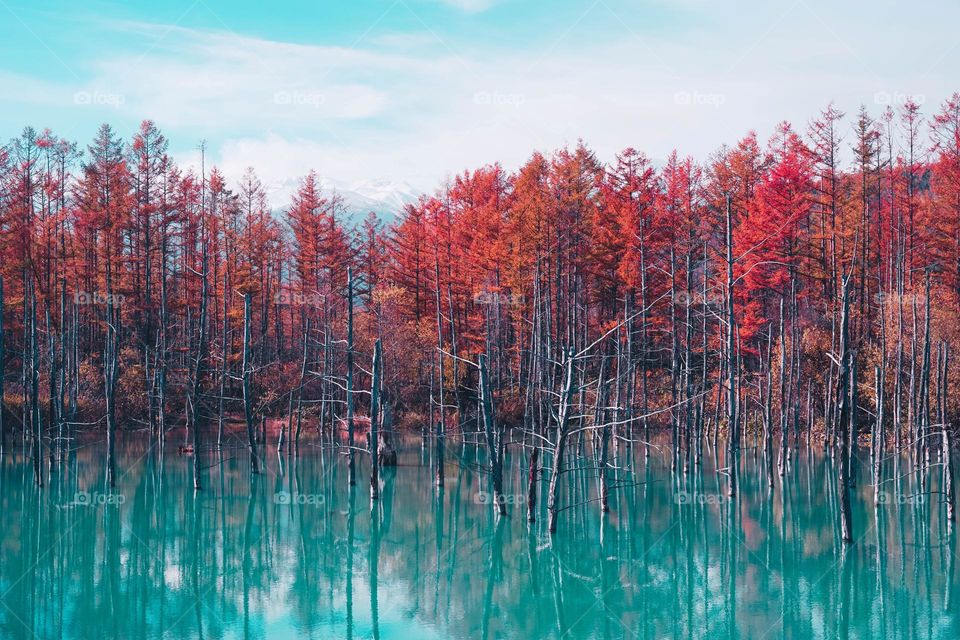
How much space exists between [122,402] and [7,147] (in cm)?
1185

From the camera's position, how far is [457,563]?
54.5 feet

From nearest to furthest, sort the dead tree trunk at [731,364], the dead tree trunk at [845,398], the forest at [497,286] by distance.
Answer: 1. the dead tree trunk at [845,398]
2. the dead tree trunk at [731,364]
3. the forest at [497,286]

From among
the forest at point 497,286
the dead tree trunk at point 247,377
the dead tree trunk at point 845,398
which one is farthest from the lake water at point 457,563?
the forest at point 497,286

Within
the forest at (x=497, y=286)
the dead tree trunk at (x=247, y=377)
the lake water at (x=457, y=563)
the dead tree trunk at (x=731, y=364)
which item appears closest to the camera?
the lake water at (x=457, y=563)

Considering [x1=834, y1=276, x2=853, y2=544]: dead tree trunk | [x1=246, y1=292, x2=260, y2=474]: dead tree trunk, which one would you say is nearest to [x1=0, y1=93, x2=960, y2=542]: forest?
[x1=246, y1=292, x2=260, y2=474]: dead tree trunk

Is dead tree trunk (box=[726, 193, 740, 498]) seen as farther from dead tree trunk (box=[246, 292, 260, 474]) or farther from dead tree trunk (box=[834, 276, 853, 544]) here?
dead tree trunk (box=[246, 292, 260, 474])

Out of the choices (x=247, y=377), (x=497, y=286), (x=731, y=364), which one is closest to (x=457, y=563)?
(x=731, y=364)

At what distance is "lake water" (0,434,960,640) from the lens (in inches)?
500

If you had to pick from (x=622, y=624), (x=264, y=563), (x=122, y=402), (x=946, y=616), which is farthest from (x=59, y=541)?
(x=122, y=402)

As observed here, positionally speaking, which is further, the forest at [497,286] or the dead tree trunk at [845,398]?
the forest at [497,286]

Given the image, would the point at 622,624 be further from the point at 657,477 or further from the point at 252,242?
the point at 252,242

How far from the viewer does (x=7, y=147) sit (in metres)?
35.2

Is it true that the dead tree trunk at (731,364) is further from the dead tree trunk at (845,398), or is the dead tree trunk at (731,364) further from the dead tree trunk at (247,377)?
the dead tree trunk at (247,377)

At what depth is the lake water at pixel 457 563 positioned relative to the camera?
41.7 ft
